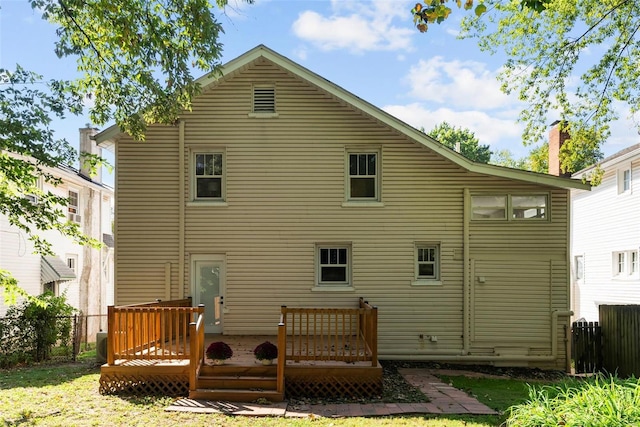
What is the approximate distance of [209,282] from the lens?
12375 millimetres

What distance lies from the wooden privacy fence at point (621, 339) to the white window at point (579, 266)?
8.89 m

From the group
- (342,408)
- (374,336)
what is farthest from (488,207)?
(342,408)

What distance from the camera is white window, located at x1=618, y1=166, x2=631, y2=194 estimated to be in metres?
17.1

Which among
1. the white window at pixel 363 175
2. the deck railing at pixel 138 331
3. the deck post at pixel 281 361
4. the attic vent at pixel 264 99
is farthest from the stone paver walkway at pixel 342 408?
the attic vent at pixel 264 99

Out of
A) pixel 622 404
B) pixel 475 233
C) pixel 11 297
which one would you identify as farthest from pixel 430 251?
pixel 11 297

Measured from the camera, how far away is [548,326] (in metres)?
12.3

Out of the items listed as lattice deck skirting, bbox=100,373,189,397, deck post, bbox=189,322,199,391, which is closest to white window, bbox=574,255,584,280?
deck post, bbox=189,322,199,391

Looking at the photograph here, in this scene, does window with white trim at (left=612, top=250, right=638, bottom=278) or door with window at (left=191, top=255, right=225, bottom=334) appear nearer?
door with window at (left=191, top=255, right=225, bottom=334)

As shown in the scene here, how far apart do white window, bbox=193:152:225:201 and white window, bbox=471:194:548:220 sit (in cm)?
683

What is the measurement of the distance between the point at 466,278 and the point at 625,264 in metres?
8.93

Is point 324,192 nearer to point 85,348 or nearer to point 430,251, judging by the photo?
point 430,251

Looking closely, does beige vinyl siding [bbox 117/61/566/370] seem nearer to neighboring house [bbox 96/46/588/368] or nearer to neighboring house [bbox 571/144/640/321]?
neighboring house [bbox 96/46/588/368]

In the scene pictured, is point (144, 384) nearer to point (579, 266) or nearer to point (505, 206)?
point (505, 206)

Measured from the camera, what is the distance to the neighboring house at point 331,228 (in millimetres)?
12211
